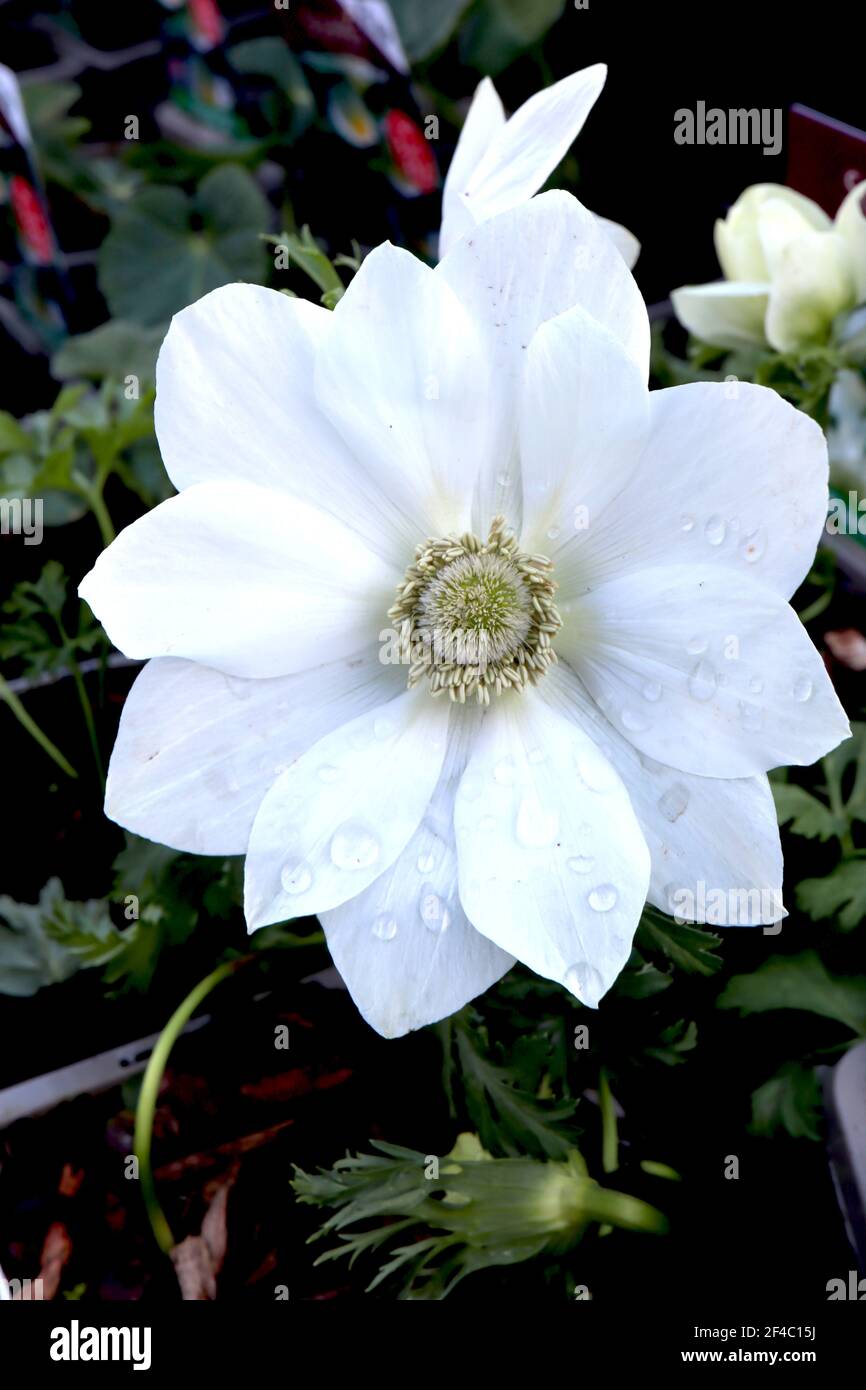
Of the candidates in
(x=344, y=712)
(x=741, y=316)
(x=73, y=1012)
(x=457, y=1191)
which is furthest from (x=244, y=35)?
(x=457, y=1191)

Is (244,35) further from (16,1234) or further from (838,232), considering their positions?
(16,1234)

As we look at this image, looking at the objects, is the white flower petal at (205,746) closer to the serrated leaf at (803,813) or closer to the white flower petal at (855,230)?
the serrated leaf at (803,813)

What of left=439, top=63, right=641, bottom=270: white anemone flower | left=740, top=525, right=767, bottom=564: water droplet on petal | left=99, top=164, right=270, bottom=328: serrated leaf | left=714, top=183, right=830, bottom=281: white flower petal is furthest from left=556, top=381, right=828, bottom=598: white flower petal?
left=99, top=164, right=270, bottom=328: serrated leaf

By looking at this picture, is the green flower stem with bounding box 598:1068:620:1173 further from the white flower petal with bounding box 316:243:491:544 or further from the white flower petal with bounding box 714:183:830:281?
the white flower petal with bounding box 714:183:830:281

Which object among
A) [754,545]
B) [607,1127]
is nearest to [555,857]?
[754,545]

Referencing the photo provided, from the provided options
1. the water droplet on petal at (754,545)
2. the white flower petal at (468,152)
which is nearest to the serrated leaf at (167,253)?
the white flower petal at (468,152)
